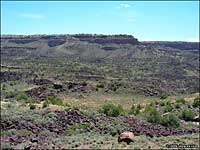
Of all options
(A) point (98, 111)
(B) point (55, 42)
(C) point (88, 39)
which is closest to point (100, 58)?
(C) point (88, 39)

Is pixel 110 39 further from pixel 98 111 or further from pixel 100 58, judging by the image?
pixel 98 111

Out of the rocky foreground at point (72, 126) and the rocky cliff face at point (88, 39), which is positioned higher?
the rocky cliff face at point (88, 39)

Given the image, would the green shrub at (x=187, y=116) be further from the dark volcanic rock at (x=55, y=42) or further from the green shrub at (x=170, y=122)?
the dark volcanic rock at (x=55, y=42)

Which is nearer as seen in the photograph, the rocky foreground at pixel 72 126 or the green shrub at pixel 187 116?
the rocky foreground at pixel 72 126

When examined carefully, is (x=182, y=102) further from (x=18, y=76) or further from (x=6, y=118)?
(x=18, y=76)

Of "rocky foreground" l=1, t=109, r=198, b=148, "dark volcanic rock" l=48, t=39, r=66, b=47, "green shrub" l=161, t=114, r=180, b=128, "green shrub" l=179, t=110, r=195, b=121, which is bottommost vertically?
"green shrub" l=179, t=110, r=195, b=121

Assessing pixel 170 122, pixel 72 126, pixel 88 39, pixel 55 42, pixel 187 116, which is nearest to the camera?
pixel 72 126

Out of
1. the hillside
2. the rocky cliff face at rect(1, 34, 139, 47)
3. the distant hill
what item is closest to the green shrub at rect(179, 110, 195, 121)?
the hillside

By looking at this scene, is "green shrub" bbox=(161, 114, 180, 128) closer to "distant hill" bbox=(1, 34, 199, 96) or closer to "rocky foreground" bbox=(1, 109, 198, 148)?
"rocky foreground" bbox=(1, 109, 198, 148)

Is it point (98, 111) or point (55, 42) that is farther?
point (55, 42)

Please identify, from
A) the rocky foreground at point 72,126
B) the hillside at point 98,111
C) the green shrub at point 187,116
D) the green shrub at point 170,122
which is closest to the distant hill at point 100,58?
the hillside at point 98,111

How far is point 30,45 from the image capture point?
570ft

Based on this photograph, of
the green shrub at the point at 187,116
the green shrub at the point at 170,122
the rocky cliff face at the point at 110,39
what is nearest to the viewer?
the green shrub at the point at 170,122

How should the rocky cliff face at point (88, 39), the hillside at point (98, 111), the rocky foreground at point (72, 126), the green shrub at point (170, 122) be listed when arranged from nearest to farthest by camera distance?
the hillside at point (98, 111)
the rocky foreground at point (72, 126)
the green shrub at point (170, 122)
the rocky cliff face at point (88, 39)
